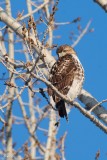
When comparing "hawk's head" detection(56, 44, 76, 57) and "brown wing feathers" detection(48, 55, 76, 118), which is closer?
"brown wing feathers" detection(48, 55, 76, 118)

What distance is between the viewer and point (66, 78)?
5727 mm

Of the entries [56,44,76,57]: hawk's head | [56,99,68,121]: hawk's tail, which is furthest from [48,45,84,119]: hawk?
[56,44,76,57]: hawk's head

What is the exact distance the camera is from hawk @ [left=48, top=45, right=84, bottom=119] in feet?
18.2

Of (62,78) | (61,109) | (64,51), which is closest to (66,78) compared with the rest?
(62,78)

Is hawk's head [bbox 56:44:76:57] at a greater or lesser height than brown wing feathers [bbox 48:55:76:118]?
greater

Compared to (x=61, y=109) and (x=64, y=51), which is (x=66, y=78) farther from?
(x=64, y=51)

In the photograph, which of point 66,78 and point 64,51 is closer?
point 66,78

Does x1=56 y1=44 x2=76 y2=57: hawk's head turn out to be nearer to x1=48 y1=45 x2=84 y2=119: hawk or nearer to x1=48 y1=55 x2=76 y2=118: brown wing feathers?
x1=48 y1=45 x2=84 y2=119: hawk

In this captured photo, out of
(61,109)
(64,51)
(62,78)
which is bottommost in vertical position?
(61,109)

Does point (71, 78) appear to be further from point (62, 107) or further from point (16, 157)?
point (16, 157)

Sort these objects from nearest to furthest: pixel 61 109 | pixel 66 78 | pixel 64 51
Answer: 1. pixel 61 109
2. pixel 66 78
3. pixel 64 51

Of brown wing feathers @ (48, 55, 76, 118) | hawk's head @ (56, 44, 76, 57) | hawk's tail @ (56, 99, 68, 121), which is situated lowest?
hawk's tail @ (56, 99, 68, 121)

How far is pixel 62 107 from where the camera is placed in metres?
5.59

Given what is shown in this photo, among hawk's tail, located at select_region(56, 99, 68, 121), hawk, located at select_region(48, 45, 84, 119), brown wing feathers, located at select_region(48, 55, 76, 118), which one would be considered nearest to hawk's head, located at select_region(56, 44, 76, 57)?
hawk, located at select_region(48, 45, 84, 119)
